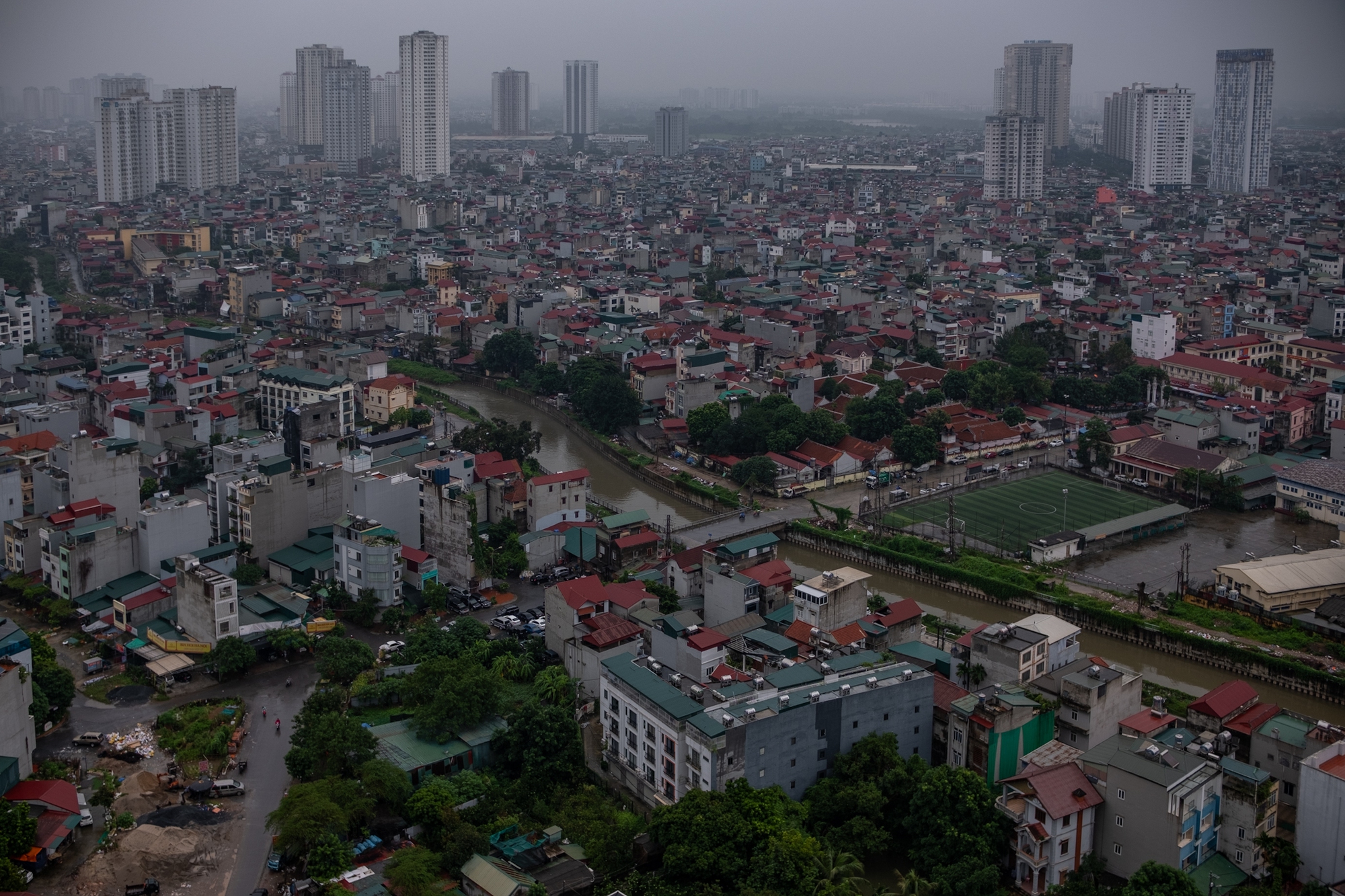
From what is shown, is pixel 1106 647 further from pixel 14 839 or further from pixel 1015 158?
pixel 1015 158

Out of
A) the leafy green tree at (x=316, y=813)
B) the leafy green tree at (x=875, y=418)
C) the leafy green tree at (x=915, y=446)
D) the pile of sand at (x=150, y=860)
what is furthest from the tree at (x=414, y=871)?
the leafy green tree at (x=875, y=418)

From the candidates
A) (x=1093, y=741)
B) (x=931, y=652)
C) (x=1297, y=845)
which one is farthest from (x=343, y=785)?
(x=1297, y=845)

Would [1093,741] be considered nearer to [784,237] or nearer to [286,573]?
[286,573]

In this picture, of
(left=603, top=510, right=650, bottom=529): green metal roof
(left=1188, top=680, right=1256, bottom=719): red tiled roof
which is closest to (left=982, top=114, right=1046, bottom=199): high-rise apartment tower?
(left=603, top=510, right=650, bottom=529): green metal roof

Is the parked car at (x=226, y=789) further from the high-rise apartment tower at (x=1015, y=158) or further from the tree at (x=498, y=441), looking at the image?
the high-rise apartment tower at (x=1015, y=158)

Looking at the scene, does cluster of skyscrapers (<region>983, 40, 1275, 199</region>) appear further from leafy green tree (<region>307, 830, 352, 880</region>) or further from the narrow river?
leafy green tree (<region>307, 830, 352, 880</region>)

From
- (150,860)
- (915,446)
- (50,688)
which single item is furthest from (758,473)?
(150,860)
